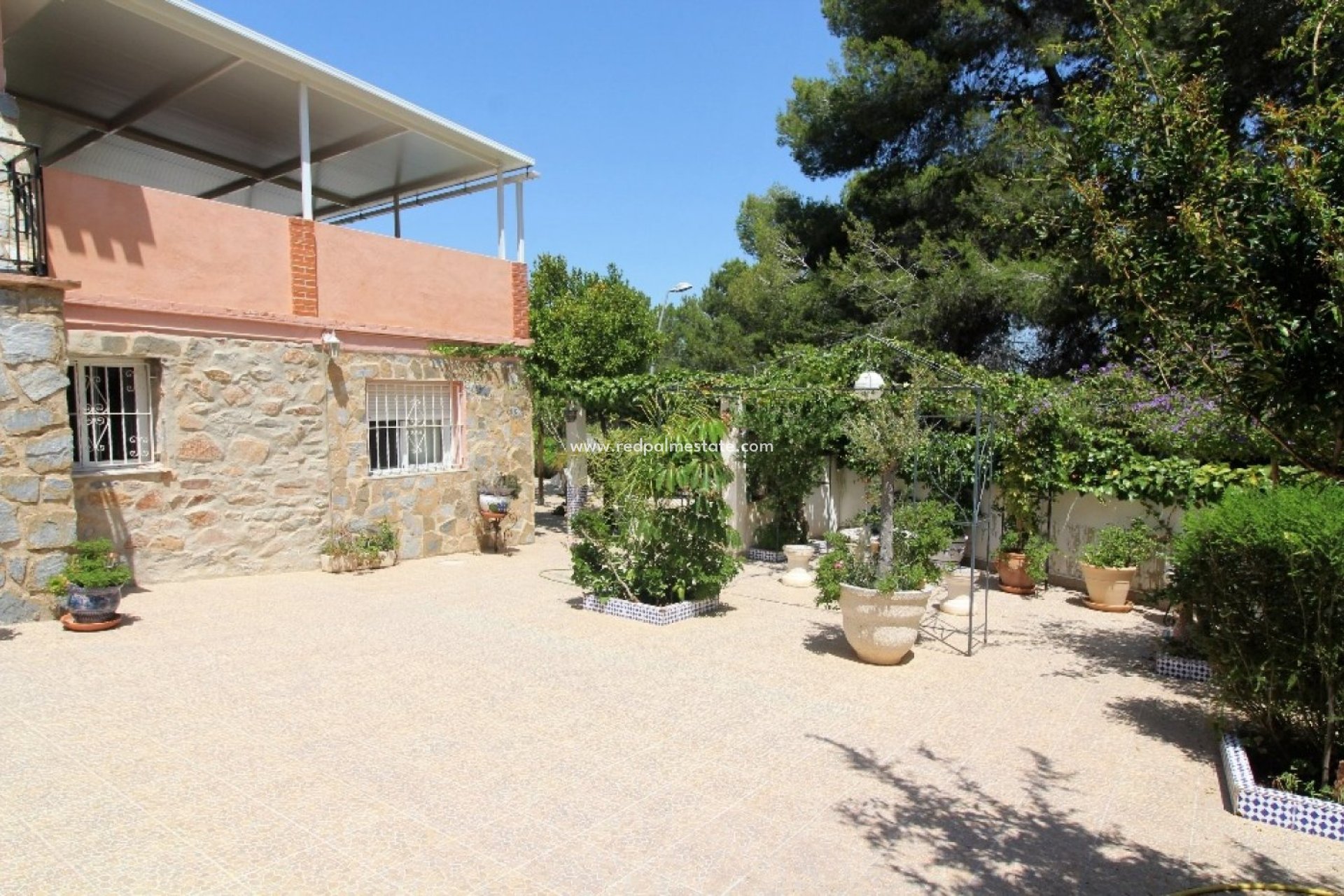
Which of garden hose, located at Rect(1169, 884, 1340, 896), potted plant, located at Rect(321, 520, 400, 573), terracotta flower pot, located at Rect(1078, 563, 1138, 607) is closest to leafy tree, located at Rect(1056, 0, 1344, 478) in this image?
garden hose, located at Rect(1169, 884, 1340, 896)

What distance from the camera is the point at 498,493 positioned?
12.2m

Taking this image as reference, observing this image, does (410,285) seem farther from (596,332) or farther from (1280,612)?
(1280,612)

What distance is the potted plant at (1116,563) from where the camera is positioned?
29.6 feet

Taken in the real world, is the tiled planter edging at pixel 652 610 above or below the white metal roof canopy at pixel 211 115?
below

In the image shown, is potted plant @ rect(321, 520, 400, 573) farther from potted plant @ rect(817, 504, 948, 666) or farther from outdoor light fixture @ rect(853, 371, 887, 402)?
outdoor light fixture @ rect(853, 371, 887, 402)

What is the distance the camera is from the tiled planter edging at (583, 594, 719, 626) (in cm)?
828

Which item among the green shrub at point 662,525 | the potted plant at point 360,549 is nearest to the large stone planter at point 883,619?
the green shrub at point 662,525

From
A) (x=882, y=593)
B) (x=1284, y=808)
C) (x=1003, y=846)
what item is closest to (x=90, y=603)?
(x=882, y=593)

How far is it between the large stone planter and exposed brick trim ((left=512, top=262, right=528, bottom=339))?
306 inches

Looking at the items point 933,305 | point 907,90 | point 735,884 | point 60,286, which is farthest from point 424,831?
point 907,90

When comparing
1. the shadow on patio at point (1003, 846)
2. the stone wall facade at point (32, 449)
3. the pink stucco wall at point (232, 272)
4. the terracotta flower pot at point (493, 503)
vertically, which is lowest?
the shadow on patio at point (1003, 846)

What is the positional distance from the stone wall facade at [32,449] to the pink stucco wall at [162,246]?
0.90 meters

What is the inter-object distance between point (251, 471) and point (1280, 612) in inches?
391

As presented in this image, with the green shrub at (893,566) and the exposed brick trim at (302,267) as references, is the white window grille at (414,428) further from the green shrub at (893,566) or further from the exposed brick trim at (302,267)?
the green shrub at (893,566)
